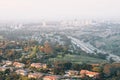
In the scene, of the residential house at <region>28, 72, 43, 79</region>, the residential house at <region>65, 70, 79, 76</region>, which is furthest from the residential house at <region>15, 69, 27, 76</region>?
the residential house at <region>65, 70, 79, 76</region>

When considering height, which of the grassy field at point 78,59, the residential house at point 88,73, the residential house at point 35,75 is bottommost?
the grassy field at point 78,59

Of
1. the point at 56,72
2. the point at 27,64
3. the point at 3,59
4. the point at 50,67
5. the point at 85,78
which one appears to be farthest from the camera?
the point at 3,59

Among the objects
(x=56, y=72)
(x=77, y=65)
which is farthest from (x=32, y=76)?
(x=77, y=65)

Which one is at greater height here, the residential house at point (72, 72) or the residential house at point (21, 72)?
the residential house at point (21, 72)

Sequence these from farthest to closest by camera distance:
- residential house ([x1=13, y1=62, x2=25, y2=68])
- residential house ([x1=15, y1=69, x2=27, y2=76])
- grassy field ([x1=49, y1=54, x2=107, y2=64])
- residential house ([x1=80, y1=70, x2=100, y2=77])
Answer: grassy field ([x1=49, y1=54, x2=107, y2=64])
residential house ([x1=13, y1=62, x2=25, y2=68])
residential house ([x1=15, y1=69, x2=27, y2=76])
residential house ([x1=80, y1=70, x2=100, y2=77])

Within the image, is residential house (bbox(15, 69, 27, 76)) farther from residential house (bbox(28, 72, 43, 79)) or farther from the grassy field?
the grassy field

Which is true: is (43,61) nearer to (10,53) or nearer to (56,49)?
(10,53)

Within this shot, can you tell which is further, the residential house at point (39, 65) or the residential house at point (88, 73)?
the residential house at point (39, 65)

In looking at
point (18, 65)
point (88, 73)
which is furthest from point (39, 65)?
point (88, 73)

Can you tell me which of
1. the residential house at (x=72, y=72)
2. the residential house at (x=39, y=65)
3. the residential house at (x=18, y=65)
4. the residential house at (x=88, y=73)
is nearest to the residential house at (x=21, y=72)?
the residential house at (x=39, y=65)

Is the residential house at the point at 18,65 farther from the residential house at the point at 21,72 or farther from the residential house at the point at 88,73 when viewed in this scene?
the residential house at the point at 88,73

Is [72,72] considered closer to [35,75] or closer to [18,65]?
[35,75]
